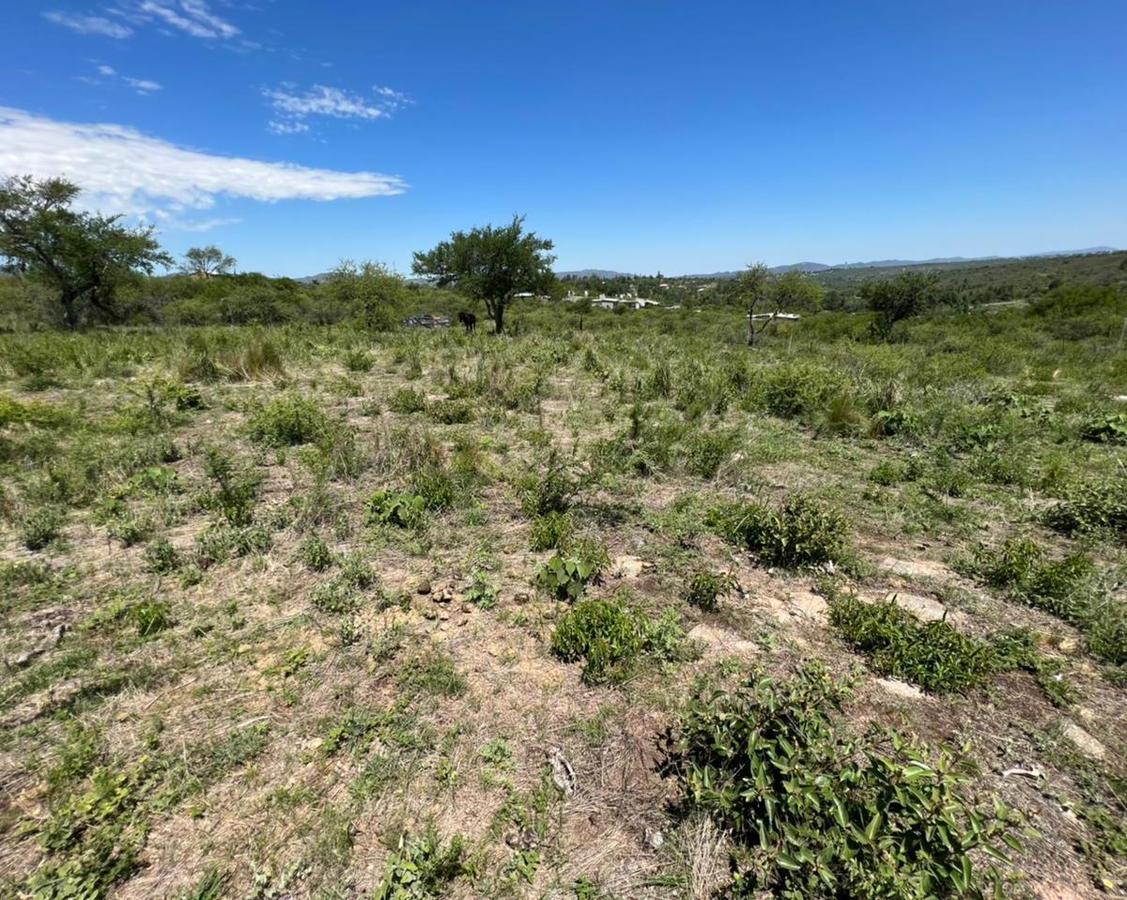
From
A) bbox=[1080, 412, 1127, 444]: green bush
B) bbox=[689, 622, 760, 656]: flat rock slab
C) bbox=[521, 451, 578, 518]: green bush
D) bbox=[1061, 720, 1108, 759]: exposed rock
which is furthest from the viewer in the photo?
bbox=[1080, 412, 1127, 444]: green bush

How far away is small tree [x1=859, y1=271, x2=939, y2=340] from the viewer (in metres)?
26.3

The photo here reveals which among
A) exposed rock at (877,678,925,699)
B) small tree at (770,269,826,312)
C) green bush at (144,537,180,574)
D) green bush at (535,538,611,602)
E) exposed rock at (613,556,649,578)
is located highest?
small tree at (770,269,826,312)

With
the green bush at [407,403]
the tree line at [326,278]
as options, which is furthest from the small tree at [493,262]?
the green bush at [407,403]

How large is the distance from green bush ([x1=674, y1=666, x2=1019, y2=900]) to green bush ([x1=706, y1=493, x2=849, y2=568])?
177 centimetres

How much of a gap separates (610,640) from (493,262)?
73.7ft

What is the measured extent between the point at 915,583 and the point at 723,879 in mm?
2902

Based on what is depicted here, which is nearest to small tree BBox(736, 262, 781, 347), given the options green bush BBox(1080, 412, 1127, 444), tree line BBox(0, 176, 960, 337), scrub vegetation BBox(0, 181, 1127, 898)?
tree line BBox(0, 176, 960, 337)

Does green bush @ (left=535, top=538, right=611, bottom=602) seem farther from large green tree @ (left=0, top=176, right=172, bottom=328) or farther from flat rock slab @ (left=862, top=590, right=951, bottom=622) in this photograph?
large green tree @ (left=0, top=176, right=172, bottom=328)

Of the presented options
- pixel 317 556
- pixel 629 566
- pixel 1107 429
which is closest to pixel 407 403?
pixel 317 556

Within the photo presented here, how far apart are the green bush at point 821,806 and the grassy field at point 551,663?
14 millimetres

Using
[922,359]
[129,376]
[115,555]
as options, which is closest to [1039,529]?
[115,555]

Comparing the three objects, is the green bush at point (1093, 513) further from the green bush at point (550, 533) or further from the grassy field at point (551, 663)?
the green bush at point (550, 533)

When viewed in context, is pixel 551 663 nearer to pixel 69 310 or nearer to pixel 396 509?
pixel 396 509

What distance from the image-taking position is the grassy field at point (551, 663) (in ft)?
6.42
